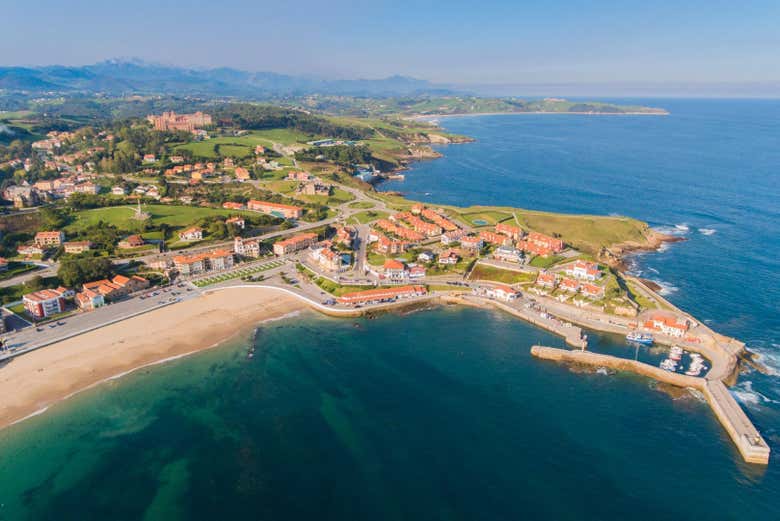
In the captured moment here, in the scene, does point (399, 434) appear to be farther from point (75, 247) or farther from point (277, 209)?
point (277, 209)

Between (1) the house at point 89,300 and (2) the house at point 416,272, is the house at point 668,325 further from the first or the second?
(1) the house at point 89,300

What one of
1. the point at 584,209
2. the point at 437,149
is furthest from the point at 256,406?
the point at 437,149

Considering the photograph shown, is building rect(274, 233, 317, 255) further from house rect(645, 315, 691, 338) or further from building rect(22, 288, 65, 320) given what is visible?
house rect(645, 315, 691, 338)

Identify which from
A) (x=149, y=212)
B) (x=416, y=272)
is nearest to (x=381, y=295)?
(x=416, y=272)

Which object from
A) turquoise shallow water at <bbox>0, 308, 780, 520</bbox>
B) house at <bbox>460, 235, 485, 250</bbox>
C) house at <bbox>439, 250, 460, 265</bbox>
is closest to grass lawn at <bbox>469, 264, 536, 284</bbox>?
house at <bbox>439, 250, 460, 265</bbox>

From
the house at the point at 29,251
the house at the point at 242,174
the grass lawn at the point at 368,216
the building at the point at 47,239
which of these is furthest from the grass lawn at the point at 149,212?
the house at the point at 242,174
